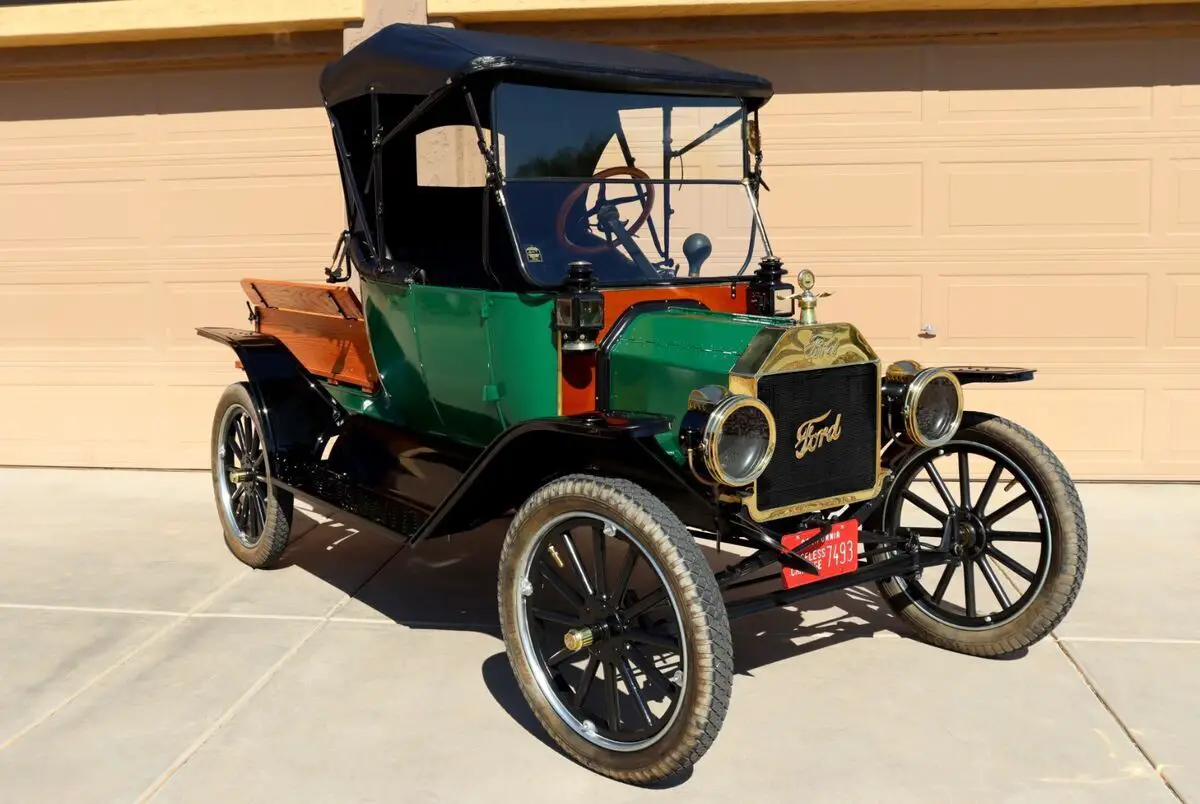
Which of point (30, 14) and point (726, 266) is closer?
point (726, 266)

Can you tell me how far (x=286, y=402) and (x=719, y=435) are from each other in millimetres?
2592

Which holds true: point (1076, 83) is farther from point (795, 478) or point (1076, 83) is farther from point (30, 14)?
point (30, 14)

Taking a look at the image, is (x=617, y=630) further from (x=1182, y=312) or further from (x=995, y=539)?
(x=1182, y=312)

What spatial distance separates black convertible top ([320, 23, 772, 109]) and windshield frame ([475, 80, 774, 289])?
0.05 meters

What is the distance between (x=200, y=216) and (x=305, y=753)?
15.2 ft

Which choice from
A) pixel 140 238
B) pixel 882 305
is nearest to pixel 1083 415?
pixel 882 305

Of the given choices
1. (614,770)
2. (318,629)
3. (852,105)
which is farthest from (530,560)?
(852,105)

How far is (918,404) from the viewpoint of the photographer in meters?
3.91

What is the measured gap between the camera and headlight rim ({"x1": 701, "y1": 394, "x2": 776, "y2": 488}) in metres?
3.31

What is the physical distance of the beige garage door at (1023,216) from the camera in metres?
6.63

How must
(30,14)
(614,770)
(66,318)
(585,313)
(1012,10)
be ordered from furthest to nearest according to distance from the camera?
(66,318) → (30,14) → (1012,10) → (585,313) → (614,770)

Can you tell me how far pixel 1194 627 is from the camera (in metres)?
4.57

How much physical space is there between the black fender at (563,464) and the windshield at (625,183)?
0.61 m

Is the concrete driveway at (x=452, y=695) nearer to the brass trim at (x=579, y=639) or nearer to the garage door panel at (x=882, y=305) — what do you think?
the brass trim at (x=579, y=639)
